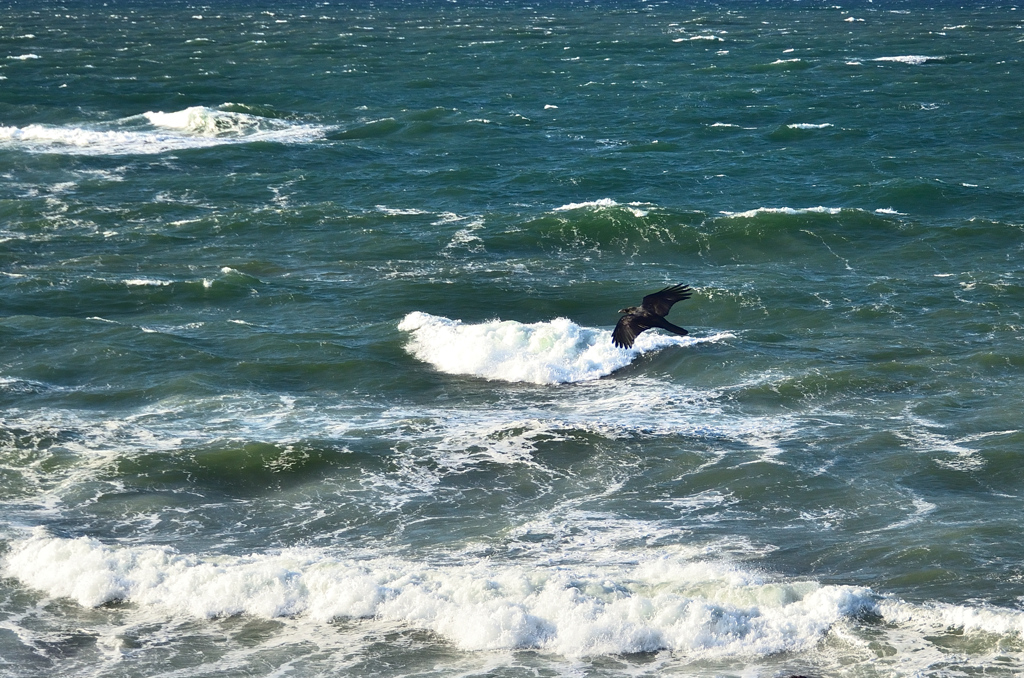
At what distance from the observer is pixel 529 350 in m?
27.5

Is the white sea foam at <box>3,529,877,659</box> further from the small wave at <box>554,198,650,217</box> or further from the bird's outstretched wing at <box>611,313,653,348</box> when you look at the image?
the small wave at <box>554,198,650,217</box>

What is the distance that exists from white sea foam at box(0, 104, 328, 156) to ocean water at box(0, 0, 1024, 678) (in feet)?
0.90

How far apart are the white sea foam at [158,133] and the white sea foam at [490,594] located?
3446 cm

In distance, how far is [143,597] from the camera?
57.7 feet

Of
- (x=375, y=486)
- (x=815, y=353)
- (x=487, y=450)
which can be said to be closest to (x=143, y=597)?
(x=375, y=486)

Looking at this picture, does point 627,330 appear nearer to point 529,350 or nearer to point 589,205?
point 529,350

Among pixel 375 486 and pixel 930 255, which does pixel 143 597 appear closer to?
pixel 375 486

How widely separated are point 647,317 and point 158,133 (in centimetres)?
3929

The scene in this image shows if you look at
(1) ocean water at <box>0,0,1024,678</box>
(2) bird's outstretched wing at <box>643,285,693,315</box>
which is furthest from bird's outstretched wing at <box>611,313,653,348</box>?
(1) ocean water at <box>0,0,1024,678</box>

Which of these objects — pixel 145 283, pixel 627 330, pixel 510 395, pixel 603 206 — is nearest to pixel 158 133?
pixel 603 206

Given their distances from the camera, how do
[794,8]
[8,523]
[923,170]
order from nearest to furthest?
[8,523] < [923,170] < [794,8]

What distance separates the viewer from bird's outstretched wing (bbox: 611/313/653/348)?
19.5 m

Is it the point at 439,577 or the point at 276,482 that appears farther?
the point at 276,482

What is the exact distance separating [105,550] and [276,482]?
3.77 meters
